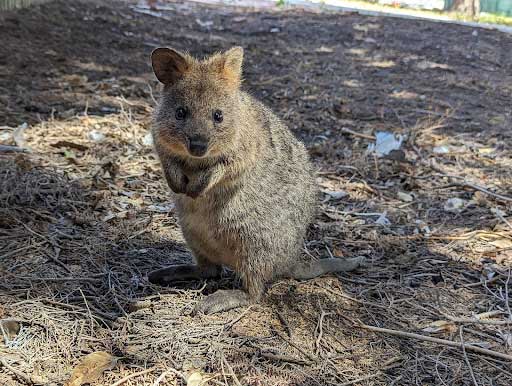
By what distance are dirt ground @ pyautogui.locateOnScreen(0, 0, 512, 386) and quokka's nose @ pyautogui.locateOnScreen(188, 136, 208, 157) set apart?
870 millimetres

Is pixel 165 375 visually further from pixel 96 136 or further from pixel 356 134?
pixel 356 134

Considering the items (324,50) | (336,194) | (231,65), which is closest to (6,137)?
(231,65)

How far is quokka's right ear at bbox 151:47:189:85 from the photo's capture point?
10.0 ft

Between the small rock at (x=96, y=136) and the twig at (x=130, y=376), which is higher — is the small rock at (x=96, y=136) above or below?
above

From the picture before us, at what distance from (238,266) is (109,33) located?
688 centimetres

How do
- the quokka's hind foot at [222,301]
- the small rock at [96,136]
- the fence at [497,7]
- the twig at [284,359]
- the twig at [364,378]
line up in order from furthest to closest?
the fence at [497,7], the small rock at [96,136], the quokka's hind foot at [222,301], the twig at [284,359], the twig at [364,378]

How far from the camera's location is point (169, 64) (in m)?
3.12

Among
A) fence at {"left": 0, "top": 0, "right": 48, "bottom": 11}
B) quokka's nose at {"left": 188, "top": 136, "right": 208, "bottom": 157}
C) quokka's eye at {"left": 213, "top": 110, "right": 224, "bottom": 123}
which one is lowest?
quokka's nose at {"left": 188, "top": 136, "right": 208, "bottom": 157}

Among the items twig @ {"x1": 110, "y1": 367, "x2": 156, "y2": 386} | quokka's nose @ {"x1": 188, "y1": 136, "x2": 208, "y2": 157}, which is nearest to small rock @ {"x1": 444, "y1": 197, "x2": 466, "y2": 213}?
quokka's nose @ {"x1": 188, "y1": 136, "x2": 208, "y2": 157}

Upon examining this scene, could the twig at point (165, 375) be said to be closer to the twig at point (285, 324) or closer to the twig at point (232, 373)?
the twig at point (232, 373)

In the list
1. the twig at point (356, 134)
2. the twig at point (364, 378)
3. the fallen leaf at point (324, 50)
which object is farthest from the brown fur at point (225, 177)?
the fallen leaf at point (324, 50)

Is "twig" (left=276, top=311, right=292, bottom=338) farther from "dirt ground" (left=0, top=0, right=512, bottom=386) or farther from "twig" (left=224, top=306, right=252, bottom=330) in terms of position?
"twig" (left=224, top=306, right=252, bottom=330)

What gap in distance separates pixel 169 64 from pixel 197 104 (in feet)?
0.95

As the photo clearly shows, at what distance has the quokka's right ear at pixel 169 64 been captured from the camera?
3055 mm
